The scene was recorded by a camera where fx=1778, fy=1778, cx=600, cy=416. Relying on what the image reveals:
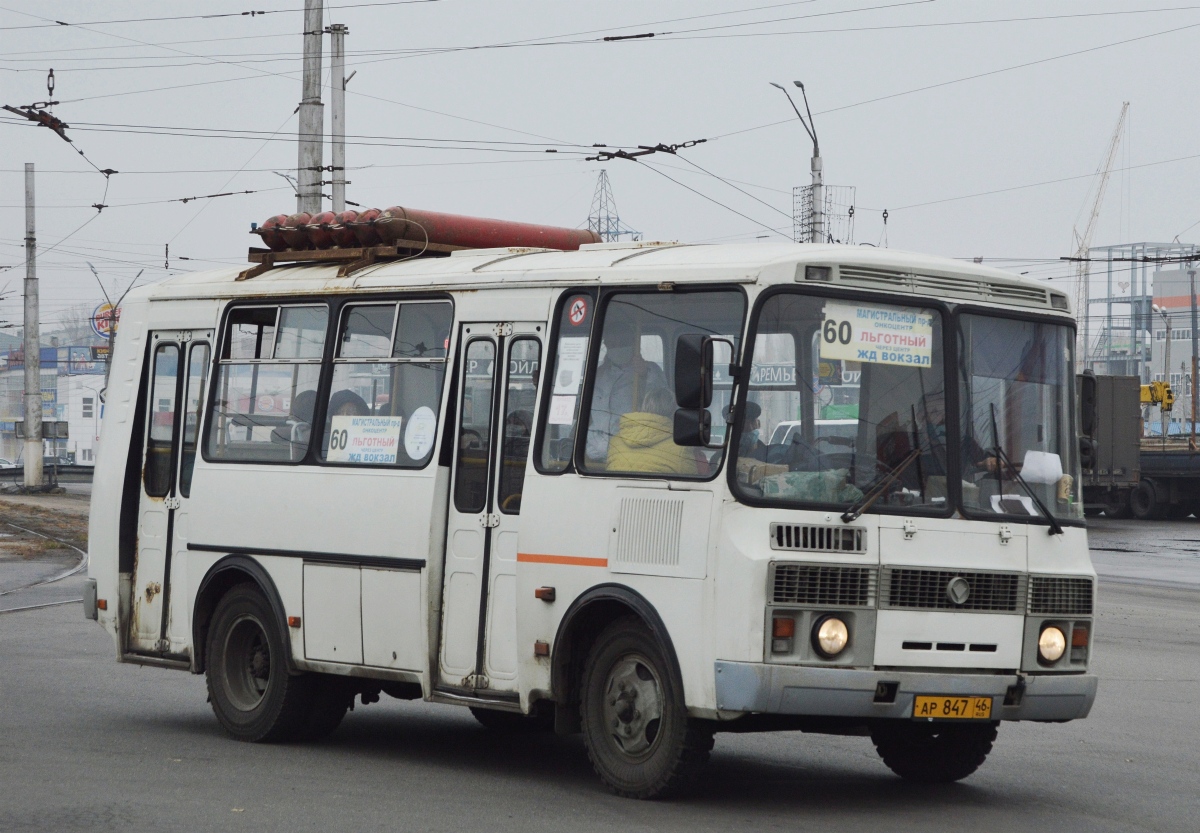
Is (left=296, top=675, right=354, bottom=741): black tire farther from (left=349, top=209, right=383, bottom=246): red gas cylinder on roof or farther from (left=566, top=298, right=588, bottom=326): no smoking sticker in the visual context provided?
(left=566, top=298, right=588, bottom=326): no smoking sticker

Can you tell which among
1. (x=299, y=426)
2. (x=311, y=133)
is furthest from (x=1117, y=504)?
(x=299, y=426)

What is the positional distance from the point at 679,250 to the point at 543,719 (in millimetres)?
3524

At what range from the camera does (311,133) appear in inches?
856

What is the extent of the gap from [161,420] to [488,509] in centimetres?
340

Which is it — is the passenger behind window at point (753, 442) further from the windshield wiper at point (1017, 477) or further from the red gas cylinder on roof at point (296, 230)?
the red gas cylinder on roof at point (296, 230)

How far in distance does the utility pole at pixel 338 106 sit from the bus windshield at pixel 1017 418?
16472 mm

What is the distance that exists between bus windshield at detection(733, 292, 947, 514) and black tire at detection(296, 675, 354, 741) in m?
3.71

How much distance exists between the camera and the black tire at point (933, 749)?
8.88 metres

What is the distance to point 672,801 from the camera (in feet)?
26.5

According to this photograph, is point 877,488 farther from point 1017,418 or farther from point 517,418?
point 517,418

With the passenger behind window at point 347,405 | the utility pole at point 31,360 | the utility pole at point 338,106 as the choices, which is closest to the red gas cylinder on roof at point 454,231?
the passenger behind window at point 347,405

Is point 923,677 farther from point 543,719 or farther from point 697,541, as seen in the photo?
point 543,719

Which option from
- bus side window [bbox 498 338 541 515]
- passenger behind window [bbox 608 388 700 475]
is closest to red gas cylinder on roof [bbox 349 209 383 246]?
bus side window [bbox 498 338 541 515]

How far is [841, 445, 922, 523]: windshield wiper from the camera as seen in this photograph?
7855 millimetres
